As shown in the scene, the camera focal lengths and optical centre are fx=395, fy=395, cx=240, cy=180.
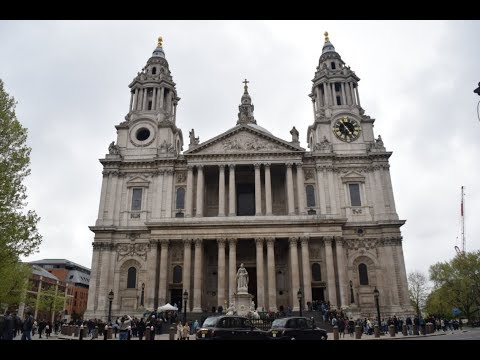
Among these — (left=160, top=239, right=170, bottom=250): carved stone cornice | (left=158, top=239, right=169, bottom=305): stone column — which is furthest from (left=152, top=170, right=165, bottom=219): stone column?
(left=158, top=239, right=169, bottom=305): stone column

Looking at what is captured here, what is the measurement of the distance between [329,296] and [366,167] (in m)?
16.1

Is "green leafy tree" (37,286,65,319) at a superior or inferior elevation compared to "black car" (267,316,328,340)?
superior

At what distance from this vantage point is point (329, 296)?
3819cm

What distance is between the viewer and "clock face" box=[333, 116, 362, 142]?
48.0 m

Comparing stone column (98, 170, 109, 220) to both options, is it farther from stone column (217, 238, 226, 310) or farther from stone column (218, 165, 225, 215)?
stone column (217, 238, 226, 310)

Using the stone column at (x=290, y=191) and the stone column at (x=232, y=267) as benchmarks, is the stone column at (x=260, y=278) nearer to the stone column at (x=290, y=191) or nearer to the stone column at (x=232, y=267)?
the stone column at (x=232, y=267)

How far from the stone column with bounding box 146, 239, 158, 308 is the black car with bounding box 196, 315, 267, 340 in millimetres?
22352

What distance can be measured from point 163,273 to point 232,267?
23.2ft

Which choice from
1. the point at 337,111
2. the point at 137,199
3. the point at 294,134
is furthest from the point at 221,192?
the point at 337,111

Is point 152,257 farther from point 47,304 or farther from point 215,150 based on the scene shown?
point 47,304

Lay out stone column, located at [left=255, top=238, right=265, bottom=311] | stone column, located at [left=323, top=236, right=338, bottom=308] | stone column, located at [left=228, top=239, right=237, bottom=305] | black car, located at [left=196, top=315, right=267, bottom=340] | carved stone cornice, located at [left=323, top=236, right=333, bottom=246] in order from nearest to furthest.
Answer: black car, located at [left=196, top=315, right=267, bottom=340]
stone column, located at [left=255, top=238, right=265, bottom=311]
stone column, located at [left=228, top=239, right=237, bottom=305]
stone column, located at [left=323, top=236, right=338, bottom=308]
carved stone cornice, located at [left=323, top=236, right=333, bottom=246]

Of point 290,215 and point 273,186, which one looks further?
point 273,186
